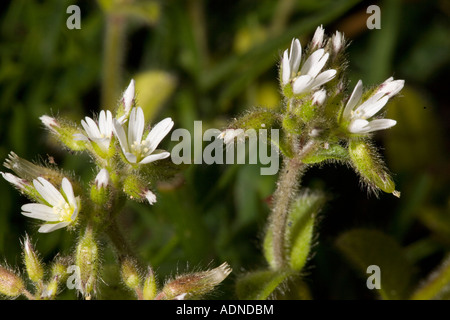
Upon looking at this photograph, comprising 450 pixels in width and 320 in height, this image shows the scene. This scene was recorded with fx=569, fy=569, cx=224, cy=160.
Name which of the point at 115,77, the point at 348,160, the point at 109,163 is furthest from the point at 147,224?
the point at 348,160

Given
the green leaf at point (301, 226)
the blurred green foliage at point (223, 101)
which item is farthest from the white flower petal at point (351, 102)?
the blurred green foliage at point (223, 101)

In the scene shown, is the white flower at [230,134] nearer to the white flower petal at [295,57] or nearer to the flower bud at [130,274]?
the white flower petal at [295,57]

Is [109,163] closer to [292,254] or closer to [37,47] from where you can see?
[292,254]

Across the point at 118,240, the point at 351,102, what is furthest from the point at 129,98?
the point at 351,102

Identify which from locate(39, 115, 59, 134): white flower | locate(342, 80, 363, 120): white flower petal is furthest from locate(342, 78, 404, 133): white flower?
locate(39, 115, 59, 134): white flower

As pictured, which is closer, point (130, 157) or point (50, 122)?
point (130, 157)

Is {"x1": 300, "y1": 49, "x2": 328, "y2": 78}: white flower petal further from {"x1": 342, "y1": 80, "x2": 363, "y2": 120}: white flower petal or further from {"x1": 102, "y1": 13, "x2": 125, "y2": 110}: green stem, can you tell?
{"x1": 102, "y1": 13, "x2": 125, "y2": 110}: green stem

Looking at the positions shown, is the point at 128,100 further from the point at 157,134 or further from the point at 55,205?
the point at 55,205
